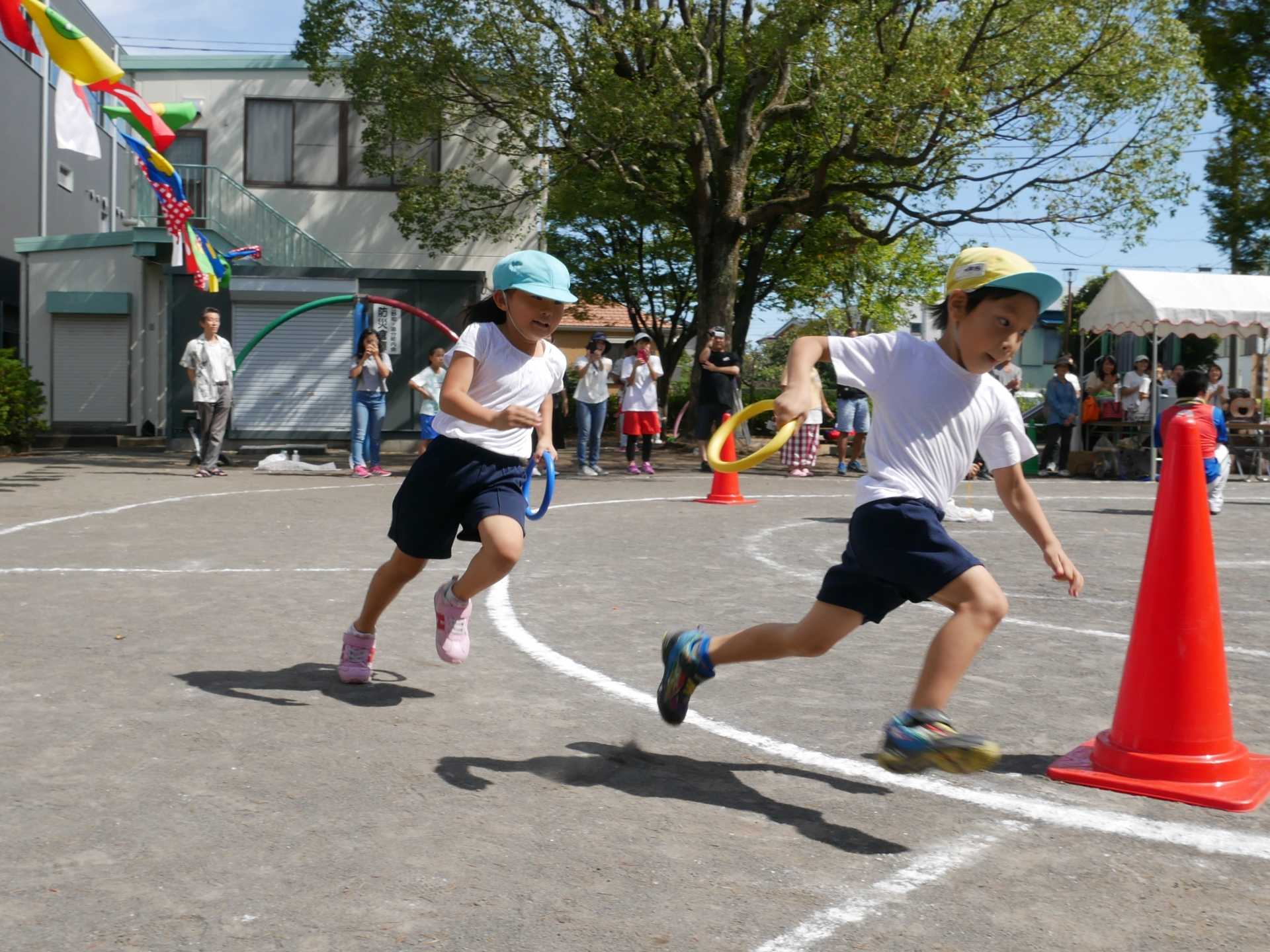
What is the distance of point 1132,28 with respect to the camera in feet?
66.9

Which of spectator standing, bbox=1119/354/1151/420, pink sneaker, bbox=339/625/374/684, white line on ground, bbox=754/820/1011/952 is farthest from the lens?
spectator standing, bbox=1119/354/1151/420

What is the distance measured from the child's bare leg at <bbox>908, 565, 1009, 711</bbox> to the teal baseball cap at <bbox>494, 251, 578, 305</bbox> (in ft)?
6.05

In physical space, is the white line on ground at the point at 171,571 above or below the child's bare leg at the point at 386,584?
below

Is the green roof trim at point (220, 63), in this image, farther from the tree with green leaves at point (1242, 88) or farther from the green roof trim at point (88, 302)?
the tree with green leaves at point (1242, 88)

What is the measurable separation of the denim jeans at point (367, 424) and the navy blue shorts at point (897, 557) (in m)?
14.3

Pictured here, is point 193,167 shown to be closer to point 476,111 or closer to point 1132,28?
point 476,111

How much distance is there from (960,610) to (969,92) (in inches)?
677

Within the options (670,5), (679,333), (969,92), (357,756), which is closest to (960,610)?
(357,756)

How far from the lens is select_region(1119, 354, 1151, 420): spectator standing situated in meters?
20.8

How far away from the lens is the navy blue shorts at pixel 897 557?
3873mm

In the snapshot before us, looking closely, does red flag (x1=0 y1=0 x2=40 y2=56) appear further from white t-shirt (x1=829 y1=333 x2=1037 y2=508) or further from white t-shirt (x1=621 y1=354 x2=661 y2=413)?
white t-shirt (x1=829 y1=333 x2=1037 y2=508)

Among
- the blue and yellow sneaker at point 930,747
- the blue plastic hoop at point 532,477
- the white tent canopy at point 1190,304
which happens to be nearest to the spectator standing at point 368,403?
the white tent canopy at point 1190,304

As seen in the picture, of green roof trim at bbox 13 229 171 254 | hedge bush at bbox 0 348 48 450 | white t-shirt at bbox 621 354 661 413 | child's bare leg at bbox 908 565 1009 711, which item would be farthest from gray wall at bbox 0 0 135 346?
child's bare leg at bbox 908 565 1009 711

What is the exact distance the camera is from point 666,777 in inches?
166
